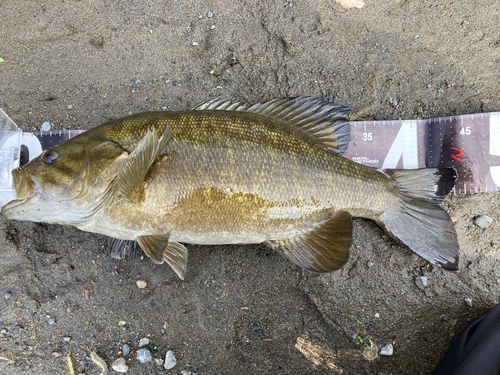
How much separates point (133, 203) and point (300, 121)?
137cm

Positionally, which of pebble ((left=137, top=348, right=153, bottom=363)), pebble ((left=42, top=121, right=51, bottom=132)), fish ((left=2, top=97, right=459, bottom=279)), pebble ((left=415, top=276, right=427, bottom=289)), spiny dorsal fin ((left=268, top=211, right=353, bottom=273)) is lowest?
pebble ((left=137, top=348, right=153, bottom=363))

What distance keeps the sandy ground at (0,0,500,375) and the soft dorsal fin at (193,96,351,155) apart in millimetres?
491

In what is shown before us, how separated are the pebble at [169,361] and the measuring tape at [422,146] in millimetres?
1877

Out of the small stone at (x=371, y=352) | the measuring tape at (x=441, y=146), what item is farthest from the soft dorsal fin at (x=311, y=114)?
the small stone at (x=371, y=352)

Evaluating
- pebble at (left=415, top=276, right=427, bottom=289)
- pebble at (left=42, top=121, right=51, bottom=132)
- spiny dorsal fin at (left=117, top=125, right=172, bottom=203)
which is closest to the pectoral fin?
spiny dorsal fin at (left=117, top=125, right=172, bottom=203)

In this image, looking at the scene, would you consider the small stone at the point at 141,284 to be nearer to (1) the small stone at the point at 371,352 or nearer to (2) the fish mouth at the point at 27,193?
(2) the fish mouth at the point at 27,193

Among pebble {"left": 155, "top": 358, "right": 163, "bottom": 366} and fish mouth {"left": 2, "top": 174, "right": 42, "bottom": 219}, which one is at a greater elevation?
fish mouth {"left": 2, "top": 174, "right": 42, "bottom": 219}

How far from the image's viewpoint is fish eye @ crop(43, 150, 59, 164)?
7.35ft

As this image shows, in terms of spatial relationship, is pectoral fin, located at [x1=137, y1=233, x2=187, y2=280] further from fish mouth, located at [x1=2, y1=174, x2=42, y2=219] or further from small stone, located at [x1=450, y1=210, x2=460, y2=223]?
small stone, located at [x1=450, y1=210, x2=460, y2=223]

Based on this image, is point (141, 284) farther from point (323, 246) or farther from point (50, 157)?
point (323, 246)

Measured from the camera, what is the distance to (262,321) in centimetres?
275

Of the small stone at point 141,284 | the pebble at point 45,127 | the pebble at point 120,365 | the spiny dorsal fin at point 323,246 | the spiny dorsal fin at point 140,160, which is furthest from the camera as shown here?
the pebble at point 45,127

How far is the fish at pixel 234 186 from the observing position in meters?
2.22

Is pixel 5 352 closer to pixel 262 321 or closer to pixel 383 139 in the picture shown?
pixel 262 321
